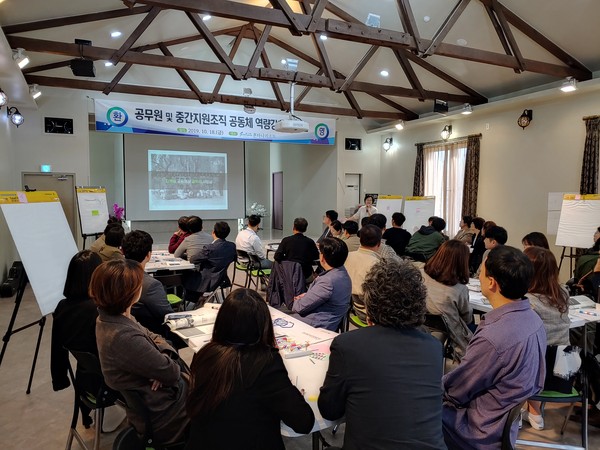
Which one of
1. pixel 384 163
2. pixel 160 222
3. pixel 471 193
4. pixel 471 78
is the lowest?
pixel 160 222

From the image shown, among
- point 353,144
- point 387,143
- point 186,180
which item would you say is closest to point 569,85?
point 387,143

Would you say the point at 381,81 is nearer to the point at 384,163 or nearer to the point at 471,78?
the point at 471,78

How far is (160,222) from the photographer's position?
34.3ft

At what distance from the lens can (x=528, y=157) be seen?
6996mm

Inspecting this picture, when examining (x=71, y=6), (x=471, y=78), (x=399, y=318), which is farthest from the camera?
(x=471, y=78)

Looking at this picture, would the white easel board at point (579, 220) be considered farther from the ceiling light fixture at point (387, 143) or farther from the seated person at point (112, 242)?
the seated person at point (112, 242)

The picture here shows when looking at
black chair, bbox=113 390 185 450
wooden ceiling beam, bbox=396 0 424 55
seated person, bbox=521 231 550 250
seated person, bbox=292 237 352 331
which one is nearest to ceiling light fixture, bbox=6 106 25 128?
wooden ceiling beam, bbox=396 0 424 55

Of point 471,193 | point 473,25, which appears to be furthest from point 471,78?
point 471,193

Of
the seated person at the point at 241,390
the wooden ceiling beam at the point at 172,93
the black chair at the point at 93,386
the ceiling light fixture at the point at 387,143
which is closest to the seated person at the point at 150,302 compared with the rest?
the black chair at the point at 93,386

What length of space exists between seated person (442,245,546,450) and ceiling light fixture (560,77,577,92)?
17.6 ft

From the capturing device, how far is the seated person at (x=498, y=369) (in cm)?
155

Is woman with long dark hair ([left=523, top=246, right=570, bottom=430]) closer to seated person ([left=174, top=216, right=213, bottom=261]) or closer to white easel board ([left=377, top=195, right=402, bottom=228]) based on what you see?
seated person ([left=174, top=216, right=213, bottom=261])

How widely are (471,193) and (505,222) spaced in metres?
0.87

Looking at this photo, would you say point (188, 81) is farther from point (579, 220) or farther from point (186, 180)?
→ point (579, 220)
